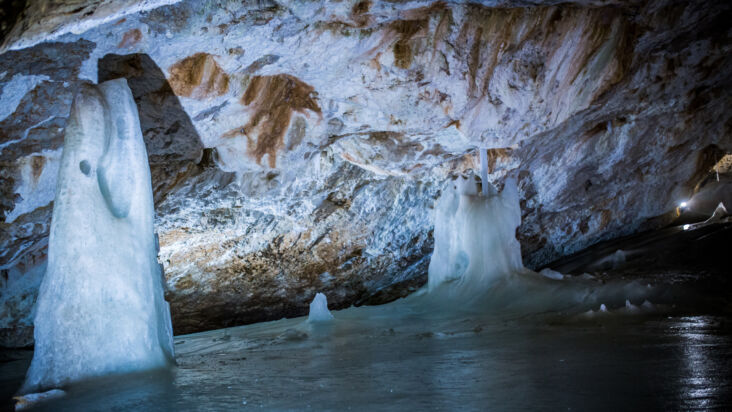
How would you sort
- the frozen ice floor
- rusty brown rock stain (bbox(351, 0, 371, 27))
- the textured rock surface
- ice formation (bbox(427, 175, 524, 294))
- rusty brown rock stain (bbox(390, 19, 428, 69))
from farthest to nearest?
1. ice formation (bbox(427, 175, 524, 294))
2. rusty brown rock stain (bbox(390, 19, 428, 69))
3. the textured rock surface
4. rusty brown rock stain (bbox(351, 0, 371, 27))
5. the frozen ice floor

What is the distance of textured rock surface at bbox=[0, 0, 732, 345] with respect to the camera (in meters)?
4.76

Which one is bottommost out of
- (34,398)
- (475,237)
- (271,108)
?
(34,398)

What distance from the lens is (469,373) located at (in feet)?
9.28

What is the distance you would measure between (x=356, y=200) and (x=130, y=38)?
5.30 m

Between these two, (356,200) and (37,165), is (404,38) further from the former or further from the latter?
(37,165)

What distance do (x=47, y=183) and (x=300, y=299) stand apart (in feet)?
20.5

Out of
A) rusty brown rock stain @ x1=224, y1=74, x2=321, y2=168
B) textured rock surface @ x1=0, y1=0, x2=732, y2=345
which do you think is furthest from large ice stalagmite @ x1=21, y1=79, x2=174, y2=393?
rusty brown rock stain @ x1=224, y1=74, x2=321, y2=168

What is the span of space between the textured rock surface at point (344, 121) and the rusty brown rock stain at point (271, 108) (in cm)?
3

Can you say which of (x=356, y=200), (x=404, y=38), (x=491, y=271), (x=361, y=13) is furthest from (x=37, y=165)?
(x=491, y=271)

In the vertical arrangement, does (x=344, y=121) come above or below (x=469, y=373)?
above

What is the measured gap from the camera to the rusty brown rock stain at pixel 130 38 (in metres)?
4.33

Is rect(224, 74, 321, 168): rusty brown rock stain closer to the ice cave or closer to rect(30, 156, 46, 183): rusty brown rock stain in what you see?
the ice cave

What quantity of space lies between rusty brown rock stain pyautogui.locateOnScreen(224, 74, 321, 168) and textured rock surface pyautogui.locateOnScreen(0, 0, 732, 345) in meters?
0.03

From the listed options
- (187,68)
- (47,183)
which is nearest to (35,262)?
(47,183)
